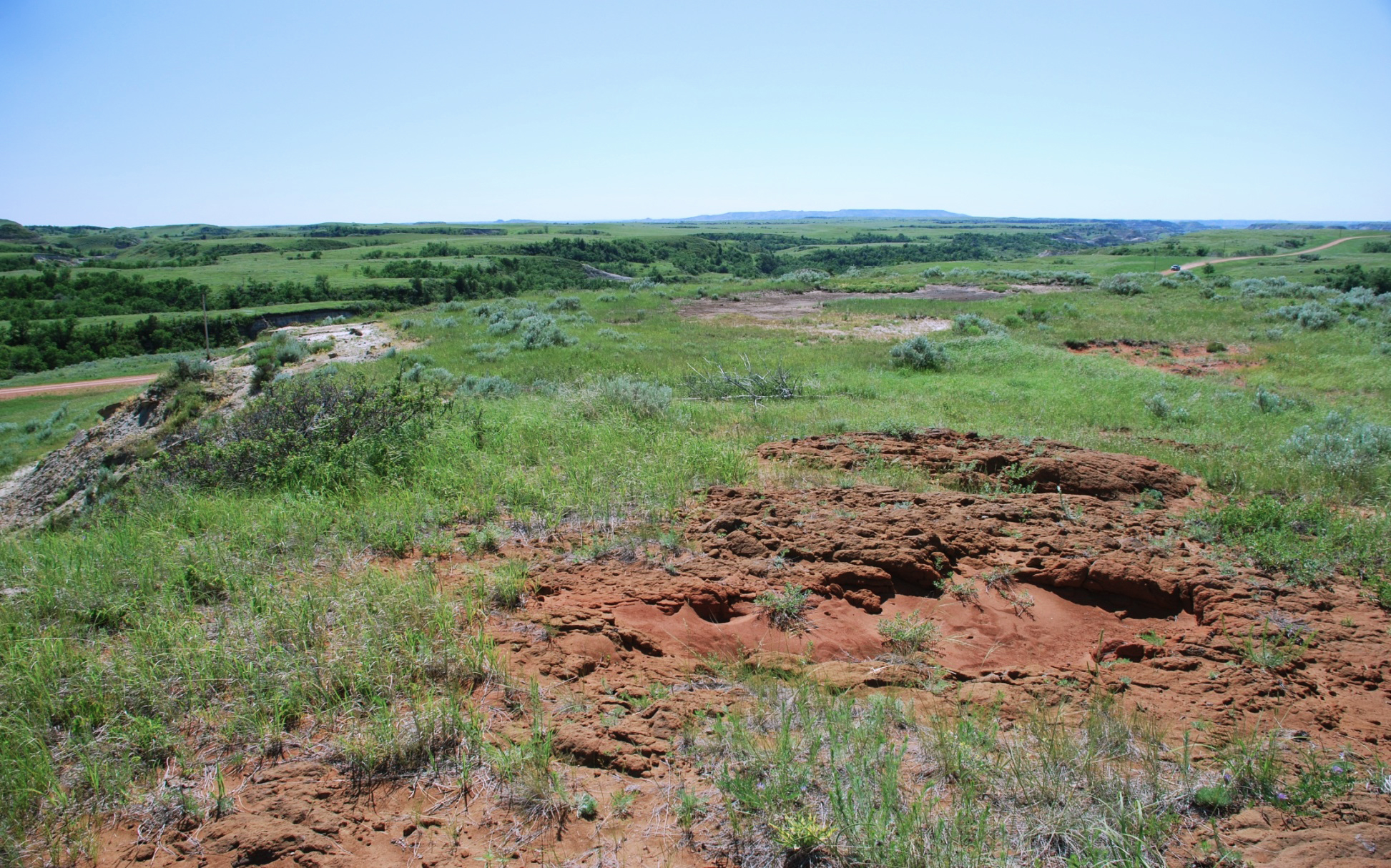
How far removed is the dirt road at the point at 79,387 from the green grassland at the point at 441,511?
10.3 m

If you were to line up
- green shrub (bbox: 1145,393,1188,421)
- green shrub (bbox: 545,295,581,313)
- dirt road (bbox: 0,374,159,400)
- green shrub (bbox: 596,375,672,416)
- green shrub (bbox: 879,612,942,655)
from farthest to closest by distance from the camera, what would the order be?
1. green shrub (bbox: 545,295,581,313)
2. dirt road (bbox: 0,374,159,400)
3. green shrub (bbox: 1145,393,1188,421)
4. green shrub (bbox: 596,375,672,416)
5. green shrub (bbox: 879,612,942,655)

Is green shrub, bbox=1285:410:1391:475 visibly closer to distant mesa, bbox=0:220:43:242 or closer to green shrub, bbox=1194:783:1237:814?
green shrub, bbox=1194:783:1237:814

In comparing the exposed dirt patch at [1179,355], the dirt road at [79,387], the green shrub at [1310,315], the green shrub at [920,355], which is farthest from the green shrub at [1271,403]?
the dirt road at [79,387]

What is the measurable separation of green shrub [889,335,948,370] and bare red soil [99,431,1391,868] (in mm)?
9622

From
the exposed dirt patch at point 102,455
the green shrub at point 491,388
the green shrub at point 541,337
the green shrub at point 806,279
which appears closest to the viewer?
the exposed dirt patch at point 102,455

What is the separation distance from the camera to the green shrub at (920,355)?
50.7ft

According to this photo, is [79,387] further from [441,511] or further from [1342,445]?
[1342,445]

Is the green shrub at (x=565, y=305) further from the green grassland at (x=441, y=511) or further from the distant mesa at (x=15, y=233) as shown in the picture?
the distant mesa at (x=15, y=233)

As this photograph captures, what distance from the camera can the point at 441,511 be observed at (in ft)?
18.1

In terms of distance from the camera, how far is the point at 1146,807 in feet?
8.57

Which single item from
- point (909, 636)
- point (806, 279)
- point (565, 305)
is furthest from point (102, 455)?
point (806, 279)

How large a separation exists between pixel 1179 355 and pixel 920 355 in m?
7.32

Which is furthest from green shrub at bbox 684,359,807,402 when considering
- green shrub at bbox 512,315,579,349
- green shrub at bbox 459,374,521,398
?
green shrub at bbox 512,315,579,349

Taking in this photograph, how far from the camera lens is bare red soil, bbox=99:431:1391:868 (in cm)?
249
